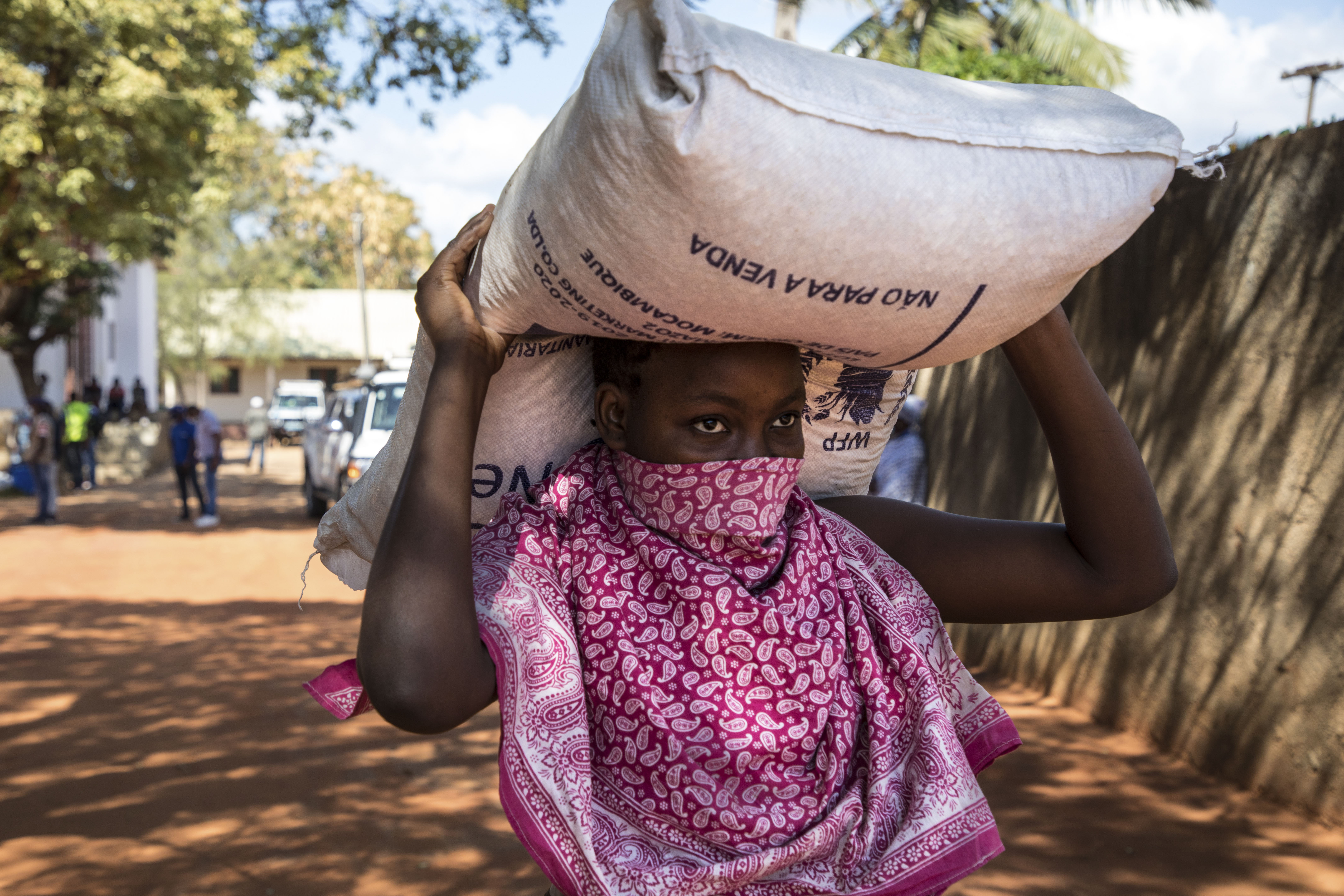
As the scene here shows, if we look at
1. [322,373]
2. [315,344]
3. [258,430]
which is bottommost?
[258,430]

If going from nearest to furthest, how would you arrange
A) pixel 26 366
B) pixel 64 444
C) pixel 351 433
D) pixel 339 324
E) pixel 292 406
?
1. pixel 351 433
2. pixel 64 444
3. pixel 26 366
4. pixel 292 406
5. pixel 339 324

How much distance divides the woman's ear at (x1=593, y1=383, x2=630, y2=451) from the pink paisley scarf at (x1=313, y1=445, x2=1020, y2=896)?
0.05m

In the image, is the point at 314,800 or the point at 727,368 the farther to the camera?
the point at 314,800

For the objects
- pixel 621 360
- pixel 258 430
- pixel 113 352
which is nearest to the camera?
pixel 621 360

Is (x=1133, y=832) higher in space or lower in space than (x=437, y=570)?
lower

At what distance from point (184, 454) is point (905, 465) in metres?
11.5

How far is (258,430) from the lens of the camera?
27.5m

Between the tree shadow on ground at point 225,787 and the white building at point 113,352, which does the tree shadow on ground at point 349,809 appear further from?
the white building at point 113,352

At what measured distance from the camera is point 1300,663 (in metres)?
4.20

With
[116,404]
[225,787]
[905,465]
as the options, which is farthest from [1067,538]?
[116,404]

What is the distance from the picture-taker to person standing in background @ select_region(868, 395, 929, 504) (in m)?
5.61

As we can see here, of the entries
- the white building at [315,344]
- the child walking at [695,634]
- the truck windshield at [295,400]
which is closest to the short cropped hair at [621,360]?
the child walking at [695,634]

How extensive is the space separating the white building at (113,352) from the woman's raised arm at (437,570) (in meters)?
23.7

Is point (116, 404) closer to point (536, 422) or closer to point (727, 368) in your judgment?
point (536, 422)
